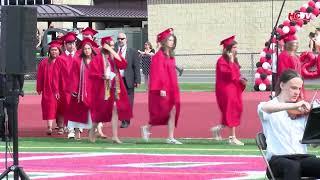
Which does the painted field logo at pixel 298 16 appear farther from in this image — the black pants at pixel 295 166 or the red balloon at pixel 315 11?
the black pants at pixel 295 166

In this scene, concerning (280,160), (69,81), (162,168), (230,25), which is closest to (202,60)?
(230,25)

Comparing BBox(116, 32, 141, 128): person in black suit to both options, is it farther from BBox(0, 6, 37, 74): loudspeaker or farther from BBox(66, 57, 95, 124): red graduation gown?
BBox(0, 6, 37, 74): loudspeaker

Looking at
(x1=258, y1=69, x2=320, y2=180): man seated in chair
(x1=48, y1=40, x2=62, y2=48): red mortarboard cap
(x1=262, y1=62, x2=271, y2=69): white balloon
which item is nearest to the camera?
(x1=258, y1=69, x2=320, y2=180): man seated in chair

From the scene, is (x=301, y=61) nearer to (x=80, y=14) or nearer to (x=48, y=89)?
(x=48, y=89)

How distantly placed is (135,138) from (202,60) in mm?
25055

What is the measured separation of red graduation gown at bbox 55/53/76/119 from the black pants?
9194 mm

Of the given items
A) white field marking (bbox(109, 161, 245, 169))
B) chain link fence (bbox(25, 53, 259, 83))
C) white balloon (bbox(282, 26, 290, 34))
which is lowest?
chain link fence (bbox(25, 53, 259, 83))

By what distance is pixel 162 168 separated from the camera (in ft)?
40.3

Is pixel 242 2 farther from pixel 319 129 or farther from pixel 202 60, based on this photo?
pixel 319 129

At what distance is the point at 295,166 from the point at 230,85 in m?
7.29

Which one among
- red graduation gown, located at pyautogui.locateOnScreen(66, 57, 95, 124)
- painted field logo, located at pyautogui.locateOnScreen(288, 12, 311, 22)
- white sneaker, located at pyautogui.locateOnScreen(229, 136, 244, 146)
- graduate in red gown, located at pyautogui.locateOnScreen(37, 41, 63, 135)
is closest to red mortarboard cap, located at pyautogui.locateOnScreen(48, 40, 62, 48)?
graduate in red gown, located at pyautogui.locateOnScreen(37, 41, 63, 135)

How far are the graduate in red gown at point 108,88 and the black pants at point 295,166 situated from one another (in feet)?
24.6

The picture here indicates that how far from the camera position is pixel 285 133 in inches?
335

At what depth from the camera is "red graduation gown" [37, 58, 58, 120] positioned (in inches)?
701
